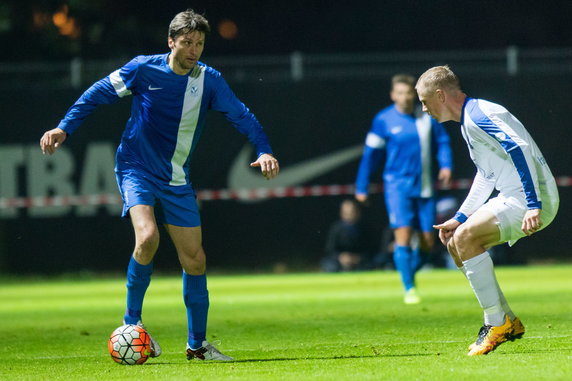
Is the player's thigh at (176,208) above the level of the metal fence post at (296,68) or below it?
below

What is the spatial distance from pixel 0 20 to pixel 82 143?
497 cm

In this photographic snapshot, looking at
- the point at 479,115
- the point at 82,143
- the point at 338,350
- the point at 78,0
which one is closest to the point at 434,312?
the point at 338,350

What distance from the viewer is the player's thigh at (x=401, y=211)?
12922 millimetres

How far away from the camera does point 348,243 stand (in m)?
18.9

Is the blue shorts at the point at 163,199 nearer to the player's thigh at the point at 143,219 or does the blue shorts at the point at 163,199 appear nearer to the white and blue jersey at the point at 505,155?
the player's thigh at the point at 143,219

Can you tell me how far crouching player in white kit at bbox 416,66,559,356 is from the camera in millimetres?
7477

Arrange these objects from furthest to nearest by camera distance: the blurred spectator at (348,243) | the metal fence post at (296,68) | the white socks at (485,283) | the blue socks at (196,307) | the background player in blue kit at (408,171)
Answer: the metal fence post at (296,68)
the blurred spectator at (348,243)
the background player in blue kit at (408,171)
the blue socks at (196,307)
the white socks at (485,283)

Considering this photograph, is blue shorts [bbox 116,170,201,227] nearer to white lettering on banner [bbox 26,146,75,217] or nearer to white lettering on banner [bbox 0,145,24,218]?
white lettering on banner [bbox 26,146,75,217]

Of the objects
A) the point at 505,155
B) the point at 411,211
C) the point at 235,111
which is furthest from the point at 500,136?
the point at 411,211

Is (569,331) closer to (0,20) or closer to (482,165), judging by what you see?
(482,165)

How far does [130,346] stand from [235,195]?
37.6 feet

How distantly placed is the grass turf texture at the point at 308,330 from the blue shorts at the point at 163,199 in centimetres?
100

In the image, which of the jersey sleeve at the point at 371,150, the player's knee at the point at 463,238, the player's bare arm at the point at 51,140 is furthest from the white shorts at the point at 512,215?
the jersey sleeve at the point at 371,150

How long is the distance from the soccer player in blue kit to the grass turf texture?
0.52 meters
